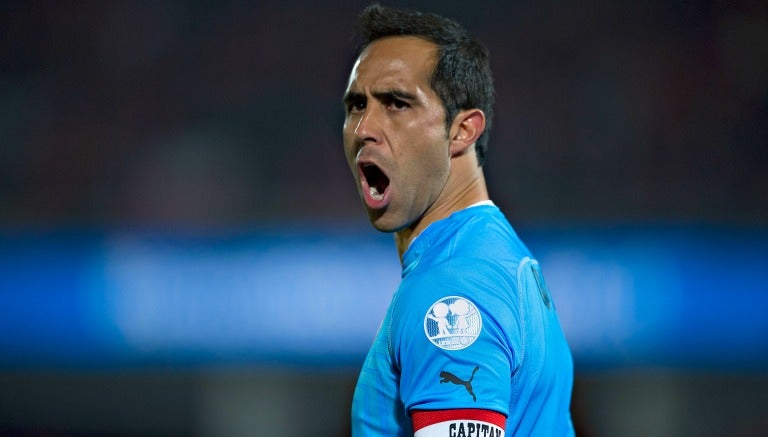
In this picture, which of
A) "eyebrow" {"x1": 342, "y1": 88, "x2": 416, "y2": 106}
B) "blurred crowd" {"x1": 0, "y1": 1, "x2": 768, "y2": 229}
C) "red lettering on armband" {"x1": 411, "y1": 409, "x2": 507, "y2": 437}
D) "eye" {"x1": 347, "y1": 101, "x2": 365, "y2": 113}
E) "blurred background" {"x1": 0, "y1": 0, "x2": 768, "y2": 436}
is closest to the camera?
"red lettering on armband" {"x1": 411, "y1": 409, "x2": 507, "y2": 437}

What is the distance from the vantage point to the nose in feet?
5.57

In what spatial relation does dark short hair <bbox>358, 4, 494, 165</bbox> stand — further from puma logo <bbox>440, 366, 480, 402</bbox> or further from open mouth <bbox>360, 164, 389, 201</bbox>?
puma logo <bbox>440, 366, 480, 402</bbox>

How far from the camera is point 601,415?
4.35m

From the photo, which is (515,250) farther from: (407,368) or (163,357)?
(163,357)

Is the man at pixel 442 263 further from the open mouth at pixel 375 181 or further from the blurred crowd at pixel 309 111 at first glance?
the blurred crowd at pixel 309 111

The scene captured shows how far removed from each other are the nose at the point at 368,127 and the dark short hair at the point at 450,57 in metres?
0.13

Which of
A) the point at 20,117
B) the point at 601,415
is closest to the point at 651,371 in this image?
the point at 601,415

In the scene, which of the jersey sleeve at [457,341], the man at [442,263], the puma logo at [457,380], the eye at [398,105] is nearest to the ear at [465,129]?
the man at [442,263]

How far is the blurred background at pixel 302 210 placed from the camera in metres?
4.51

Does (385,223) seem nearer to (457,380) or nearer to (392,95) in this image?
(392,95)

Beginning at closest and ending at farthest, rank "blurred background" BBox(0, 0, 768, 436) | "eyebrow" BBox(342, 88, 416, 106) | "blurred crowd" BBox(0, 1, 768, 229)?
"eyebrow" BBox(342, 88, 416, 106)
"blurred background" BBox(0, 0, 768, 436)
"blurred crowd" BBox(0, 1, 768, 229)

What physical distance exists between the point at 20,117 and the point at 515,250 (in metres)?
4.24

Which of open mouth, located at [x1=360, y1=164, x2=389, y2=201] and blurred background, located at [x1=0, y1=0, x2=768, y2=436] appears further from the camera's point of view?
blurred background, located at [x1=0, y1=0, x2=768, y2=436]

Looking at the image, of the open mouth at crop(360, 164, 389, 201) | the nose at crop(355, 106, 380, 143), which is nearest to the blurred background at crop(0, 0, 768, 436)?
the open mouth at crop(360, 164, 389, 201)
